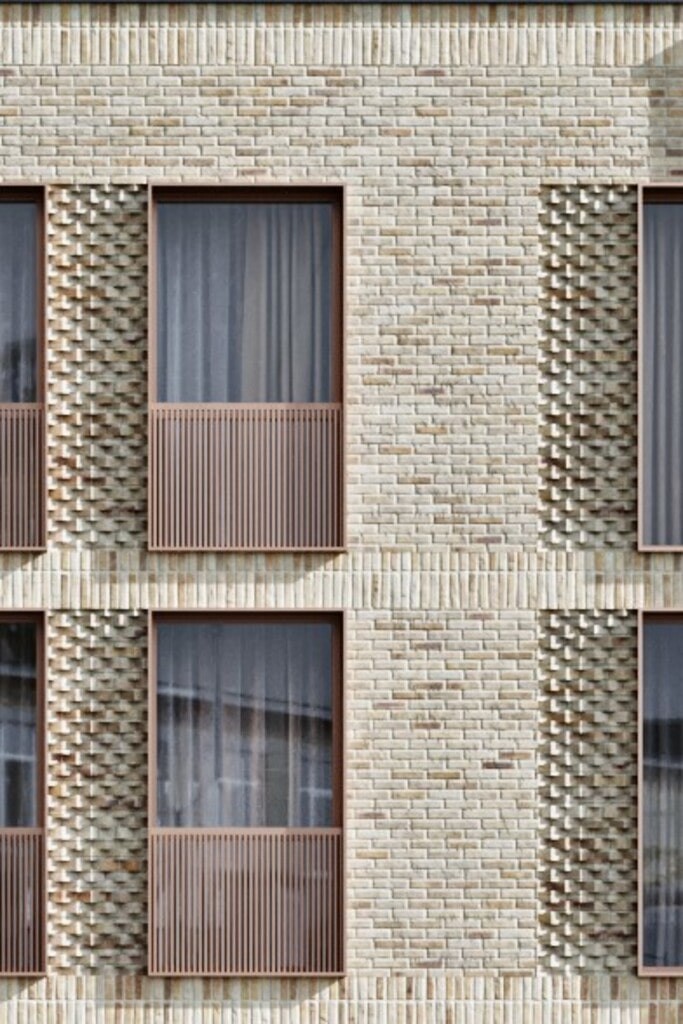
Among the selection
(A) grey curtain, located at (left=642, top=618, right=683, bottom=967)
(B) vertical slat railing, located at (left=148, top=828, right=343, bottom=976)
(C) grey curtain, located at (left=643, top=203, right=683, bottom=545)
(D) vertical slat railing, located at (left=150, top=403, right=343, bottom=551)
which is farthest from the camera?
(C) grey curtain, located at (left=643, top=203, right=683, bottom=545)

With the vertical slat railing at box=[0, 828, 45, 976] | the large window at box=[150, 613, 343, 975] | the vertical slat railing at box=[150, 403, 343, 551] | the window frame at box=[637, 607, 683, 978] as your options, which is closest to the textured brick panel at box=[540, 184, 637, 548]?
the window frame at box=[637, 607, 683, 978]

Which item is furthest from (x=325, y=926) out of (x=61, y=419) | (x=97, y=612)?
(x=61, y=419)

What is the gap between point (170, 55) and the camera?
15.1 meters

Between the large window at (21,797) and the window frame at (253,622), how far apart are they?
0.85m

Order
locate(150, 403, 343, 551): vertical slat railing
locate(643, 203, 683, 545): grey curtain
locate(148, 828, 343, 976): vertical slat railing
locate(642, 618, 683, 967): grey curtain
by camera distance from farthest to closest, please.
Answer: locate(643, 203, 683, 545): grey curtain, locate(642, 618, 683, 967): grey curtain, locate(150, 403, 343, 551): vertical slat railing, locate(148, 828, 343, 976): vertical slat railing

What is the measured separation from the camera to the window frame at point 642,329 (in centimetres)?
1488

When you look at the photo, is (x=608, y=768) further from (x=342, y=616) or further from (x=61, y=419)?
(x=61, y=419)

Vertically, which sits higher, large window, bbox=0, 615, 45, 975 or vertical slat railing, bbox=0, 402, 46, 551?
vertical slat railing, bbox=0, 402, 46, 551

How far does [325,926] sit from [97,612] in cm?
299

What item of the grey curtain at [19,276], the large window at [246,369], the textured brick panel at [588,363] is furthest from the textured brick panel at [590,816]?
the grey curtain at [19,276]

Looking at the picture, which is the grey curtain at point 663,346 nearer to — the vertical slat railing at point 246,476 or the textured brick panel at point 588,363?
the textured brick panel at point 588,363

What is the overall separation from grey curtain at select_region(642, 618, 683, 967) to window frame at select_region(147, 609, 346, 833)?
238cm

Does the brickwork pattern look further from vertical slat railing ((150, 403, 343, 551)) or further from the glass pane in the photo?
the glass pane

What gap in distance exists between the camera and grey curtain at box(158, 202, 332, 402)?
15.2 metres
